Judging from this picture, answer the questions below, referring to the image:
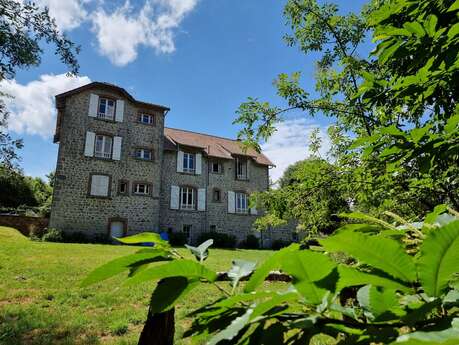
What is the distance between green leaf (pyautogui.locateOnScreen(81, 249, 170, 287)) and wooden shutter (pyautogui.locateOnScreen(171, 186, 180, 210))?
23382 mm

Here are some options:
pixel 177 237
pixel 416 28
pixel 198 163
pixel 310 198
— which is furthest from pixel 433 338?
pixel 198 163

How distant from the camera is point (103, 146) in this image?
22.0 meters

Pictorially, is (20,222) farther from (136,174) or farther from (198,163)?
(198,163)

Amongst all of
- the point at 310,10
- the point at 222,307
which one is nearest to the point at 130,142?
the point at 310,10

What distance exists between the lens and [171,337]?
2.49m

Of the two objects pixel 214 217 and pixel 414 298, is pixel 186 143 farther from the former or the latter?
pixel 414 298

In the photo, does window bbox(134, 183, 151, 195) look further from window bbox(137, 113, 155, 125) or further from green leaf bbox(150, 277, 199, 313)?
green leaf bbox(150, 277, 199, 313)

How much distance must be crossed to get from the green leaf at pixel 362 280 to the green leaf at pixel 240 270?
212mm

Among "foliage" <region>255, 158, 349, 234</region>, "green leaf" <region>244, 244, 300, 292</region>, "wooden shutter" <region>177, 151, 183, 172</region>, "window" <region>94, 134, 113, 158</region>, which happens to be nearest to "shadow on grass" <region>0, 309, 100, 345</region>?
"foliage" <region>255, 158, 349, 234</region>

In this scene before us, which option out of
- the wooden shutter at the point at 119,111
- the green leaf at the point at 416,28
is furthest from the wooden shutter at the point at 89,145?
the green leaf at the point at 416,28

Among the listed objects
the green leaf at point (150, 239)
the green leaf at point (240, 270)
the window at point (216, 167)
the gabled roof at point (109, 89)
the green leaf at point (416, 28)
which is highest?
the gabled roof at point (109, 89)

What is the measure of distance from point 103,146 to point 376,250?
23396 mm

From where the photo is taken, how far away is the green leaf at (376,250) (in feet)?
1.38

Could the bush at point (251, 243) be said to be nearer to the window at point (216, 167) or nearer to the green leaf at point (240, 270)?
the window at point (216, 167)
